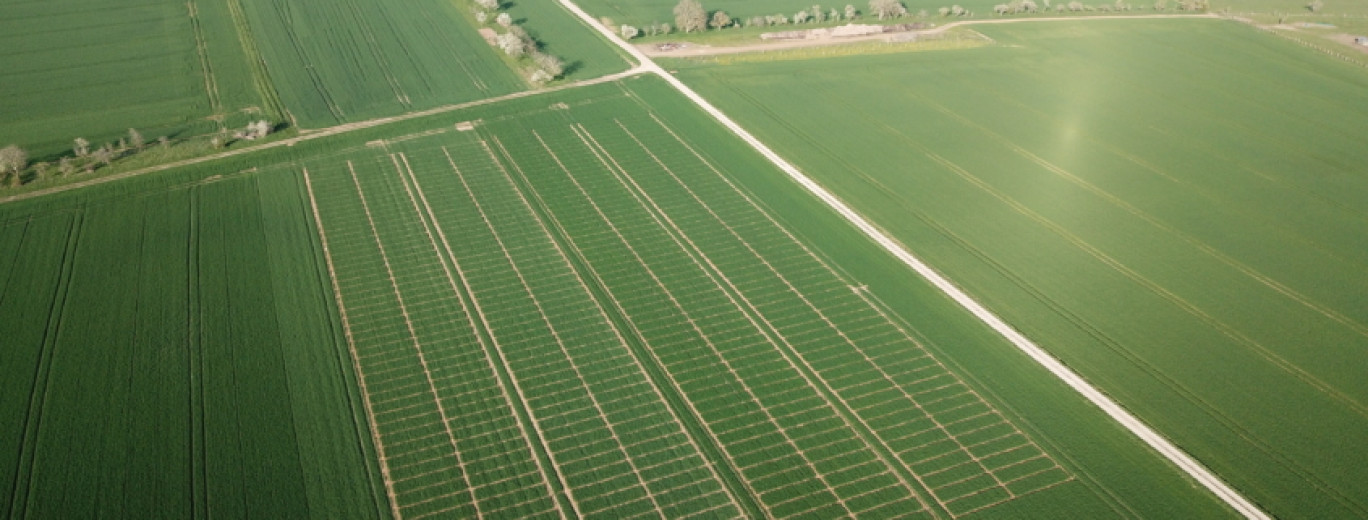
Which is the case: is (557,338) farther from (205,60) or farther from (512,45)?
(205,60)

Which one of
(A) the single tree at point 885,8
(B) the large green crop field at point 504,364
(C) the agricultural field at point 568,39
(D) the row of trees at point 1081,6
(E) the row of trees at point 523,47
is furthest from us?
(D) the row of trees at point 1081,6

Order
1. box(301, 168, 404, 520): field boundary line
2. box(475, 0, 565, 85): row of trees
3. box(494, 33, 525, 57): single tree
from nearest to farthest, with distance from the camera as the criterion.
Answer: box(301, 168, 404, 520): field boundary line, box(475, 0, 565, 85): row of trees, box(494, 33, 525, 57): single tree

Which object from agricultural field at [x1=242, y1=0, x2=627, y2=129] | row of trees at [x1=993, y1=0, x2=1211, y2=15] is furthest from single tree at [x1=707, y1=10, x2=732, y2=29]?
row of trees at [x1=993, y1=0, x2=1211, y2=15]

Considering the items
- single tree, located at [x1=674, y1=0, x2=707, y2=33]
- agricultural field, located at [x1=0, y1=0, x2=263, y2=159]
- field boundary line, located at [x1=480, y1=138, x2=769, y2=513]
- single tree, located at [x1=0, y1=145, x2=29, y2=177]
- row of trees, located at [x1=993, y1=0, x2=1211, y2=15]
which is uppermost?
row of trees, located at [x1=993, y1=0, x2=1211, y2=15]

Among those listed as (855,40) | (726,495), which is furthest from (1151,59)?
(726,495)

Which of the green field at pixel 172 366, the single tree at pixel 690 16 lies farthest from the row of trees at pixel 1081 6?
the green field at pixel 172 366

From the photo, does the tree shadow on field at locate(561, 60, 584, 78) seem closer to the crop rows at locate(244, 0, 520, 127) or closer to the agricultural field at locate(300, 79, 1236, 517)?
the crop rows at locate(244, 0, 520, 127)

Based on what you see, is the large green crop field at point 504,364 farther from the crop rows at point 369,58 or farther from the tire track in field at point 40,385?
the crop rows at point 369,58

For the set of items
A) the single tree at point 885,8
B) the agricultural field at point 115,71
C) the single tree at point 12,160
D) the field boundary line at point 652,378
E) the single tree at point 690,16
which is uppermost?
the single tree at point 885,8
